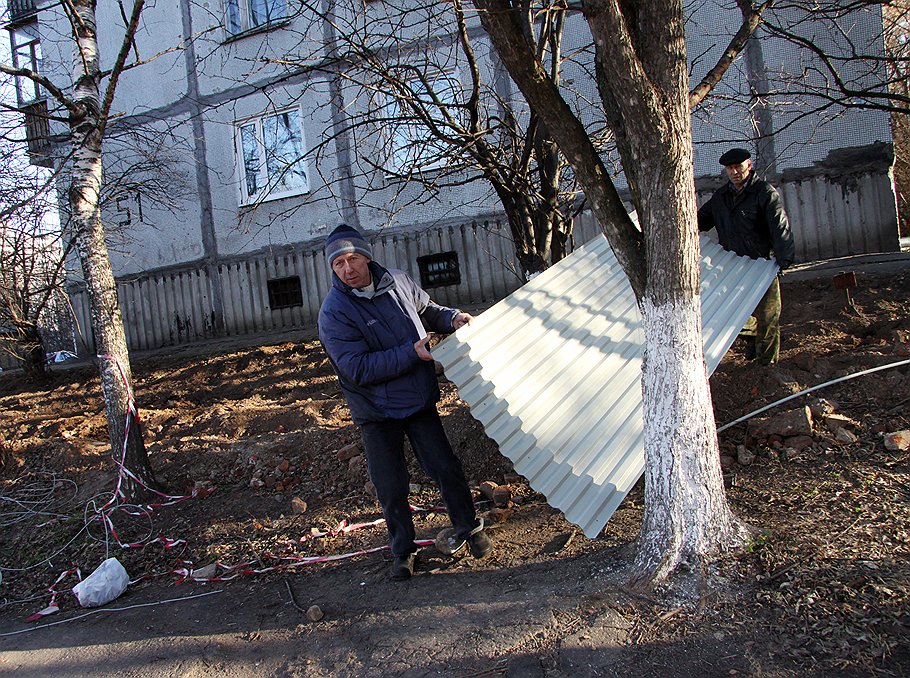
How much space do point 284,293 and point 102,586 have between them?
27.3 ft

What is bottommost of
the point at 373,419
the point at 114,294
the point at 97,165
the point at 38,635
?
the point at 38,635

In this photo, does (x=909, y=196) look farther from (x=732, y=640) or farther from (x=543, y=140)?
(x=732, y=640)

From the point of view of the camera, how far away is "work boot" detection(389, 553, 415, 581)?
375 cm

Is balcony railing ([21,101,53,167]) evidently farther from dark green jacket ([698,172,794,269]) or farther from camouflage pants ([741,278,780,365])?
camouflage pants ([741,278,780,365])

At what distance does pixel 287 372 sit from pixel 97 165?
3297 mm

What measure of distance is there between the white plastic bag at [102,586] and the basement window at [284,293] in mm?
7971

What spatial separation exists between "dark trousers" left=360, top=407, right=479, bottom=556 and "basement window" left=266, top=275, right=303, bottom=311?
338 inches

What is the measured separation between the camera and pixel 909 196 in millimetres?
16469

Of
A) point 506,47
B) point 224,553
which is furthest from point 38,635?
point 506,47

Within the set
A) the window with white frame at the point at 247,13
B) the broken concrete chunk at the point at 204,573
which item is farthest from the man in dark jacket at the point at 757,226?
the window with white frame at the point at 247,13

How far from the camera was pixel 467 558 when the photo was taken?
3.90 metres

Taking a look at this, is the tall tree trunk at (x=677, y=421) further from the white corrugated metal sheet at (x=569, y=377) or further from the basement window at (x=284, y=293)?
the basement window at (x=284, y=293)

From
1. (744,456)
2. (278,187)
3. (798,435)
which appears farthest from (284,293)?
(798,435)

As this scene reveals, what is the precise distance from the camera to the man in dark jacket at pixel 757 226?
16.4ft
